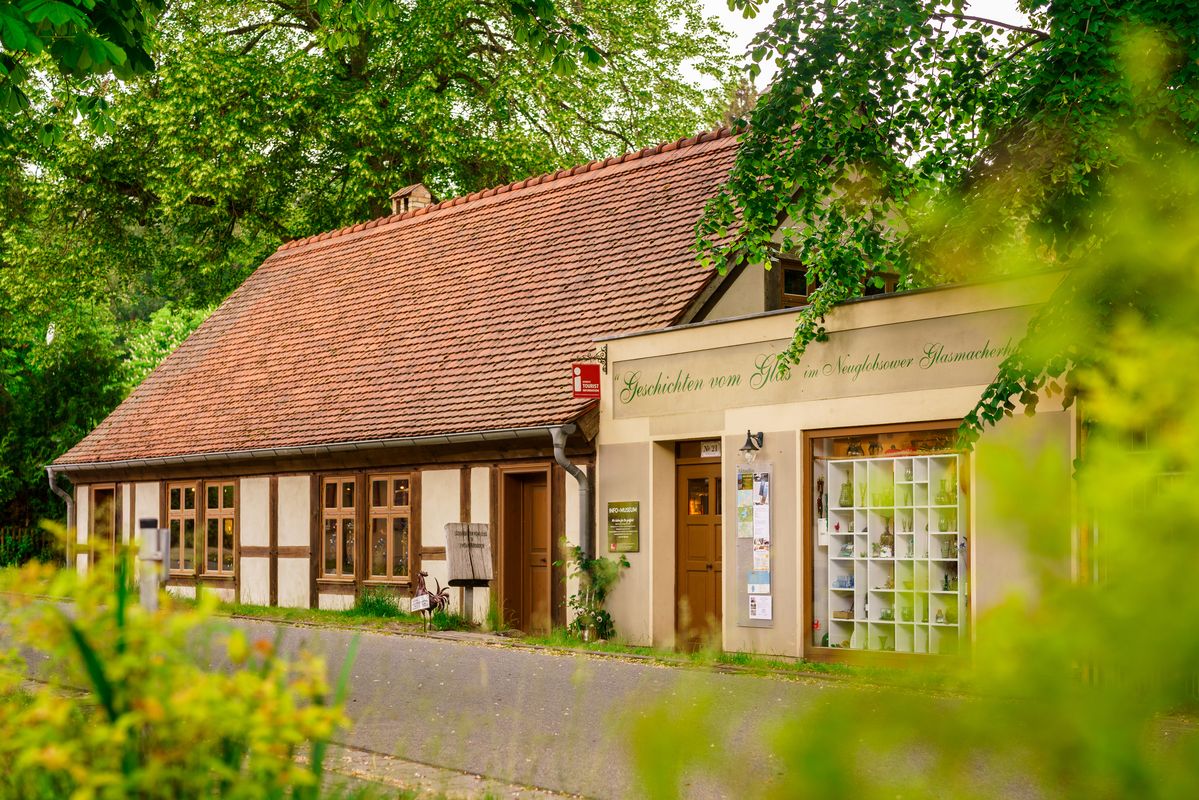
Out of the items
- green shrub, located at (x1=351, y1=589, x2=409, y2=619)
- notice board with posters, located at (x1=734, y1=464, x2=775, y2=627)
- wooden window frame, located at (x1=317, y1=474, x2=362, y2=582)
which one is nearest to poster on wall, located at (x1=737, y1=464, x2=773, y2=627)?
notice board with posters, located at (x1=734, y1=464, x2=775, y2=627)

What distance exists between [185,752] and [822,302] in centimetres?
1181

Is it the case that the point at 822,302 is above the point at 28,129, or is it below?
below

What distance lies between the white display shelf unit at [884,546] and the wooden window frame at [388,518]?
23.9ft

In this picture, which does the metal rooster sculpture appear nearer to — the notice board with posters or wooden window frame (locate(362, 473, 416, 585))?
wooden window frame (locate(362, 473, 416, 585))

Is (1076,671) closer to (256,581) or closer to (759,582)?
(759,582)

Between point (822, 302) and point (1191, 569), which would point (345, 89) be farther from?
point (1191, 569)

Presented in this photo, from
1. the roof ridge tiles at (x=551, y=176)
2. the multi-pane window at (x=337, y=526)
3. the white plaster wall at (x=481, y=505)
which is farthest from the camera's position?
the multi-pane window at (x=337, y=526)

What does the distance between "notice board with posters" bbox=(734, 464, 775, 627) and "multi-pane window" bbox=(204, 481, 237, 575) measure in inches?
425

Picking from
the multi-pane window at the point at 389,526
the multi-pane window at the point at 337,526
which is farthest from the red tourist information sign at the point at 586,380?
the multi-pane window at the point at 337,526

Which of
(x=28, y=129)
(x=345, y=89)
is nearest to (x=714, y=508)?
(x=345, y=89)

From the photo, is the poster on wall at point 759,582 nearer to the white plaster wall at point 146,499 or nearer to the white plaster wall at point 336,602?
the white plaster wall at point 336,602

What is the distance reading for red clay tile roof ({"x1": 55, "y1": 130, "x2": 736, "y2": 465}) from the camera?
19.2 meters

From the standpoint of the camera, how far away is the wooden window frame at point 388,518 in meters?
20.5

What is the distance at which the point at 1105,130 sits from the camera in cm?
1034
